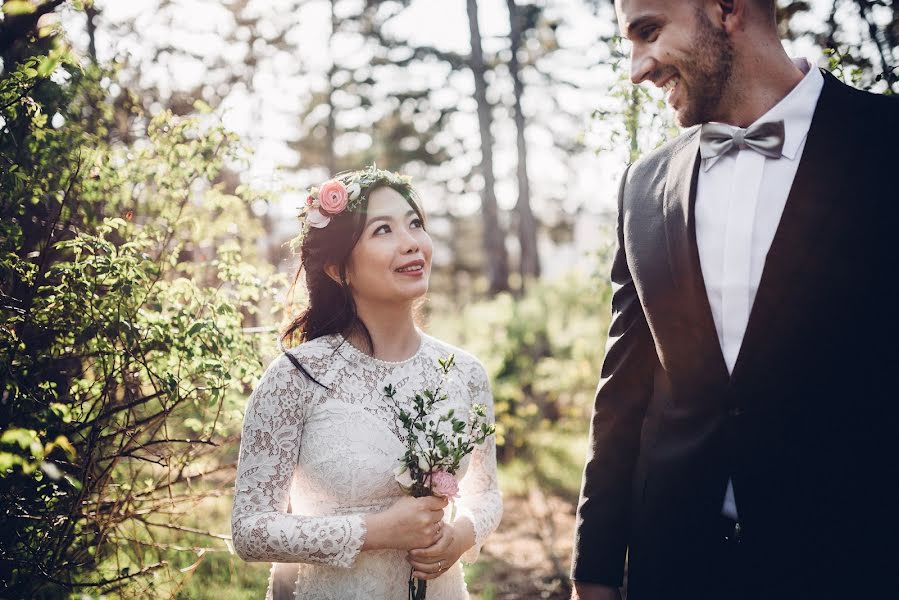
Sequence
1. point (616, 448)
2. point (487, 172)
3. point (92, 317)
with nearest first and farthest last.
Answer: point (616, 448)
point (92, 317)
point (487, 172)

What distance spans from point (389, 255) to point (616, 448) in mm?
1105

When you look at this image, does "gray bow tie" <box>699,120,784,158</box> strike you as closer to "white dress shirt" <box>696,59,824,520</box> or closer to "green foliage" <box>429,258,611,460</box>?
"white dress shirt" <box>696,59,824,520</box>

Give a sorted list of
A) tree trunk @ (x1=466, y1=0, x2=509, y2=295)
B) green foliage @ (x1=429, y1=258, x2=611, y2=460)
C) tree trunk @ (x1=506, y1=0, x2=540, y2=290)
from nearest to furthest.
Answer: green foliage @ (x1=429, y1=258, x2=611, y2=460)
tree trunk @ (x1=466, y1=0, x2=509, y2=295)
tree trunk @ (x1=506, y1=0, x2=540, y2=290)

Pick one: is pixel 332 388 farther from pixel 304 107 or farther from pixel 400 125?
pixel 304 107

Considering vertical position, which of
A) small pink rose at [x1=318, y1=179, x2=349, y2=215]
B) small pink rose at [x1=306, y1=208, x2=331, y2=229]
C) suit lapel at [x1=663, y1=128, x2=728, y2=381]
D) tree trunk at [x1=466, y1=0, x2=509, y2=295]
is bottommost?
suit lapel at [x1=663, y1=128, x2=728, y2=381]

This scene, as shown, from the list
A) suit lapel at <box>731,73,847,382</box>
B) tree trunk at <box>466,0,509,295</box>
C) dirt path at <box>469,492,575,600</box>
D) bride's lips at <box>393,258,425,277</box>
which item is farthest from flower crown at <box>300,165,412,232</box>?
tree trunk at <box>466,0,509,295</box>

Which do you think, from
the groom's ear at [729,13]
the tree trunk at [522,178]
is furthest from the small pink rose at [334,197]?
the tree trunk at [522,178]

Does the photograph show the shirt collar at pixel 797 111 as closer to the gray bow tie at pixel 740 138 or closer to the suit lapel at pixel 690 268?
the gray bow tie at pixel 740 138

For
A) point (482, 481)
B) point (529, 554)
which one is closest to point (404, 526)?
point (482, 481)

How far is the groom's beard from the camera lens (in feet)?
5.77

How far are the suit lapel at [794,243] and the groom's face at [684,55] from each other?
0.32m

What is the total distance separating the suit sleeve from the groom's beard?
20.6 inches

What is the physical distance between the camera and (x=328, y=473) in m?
2.29

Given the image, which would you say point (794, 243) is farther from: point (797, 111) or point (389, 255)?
point (389, 255)
